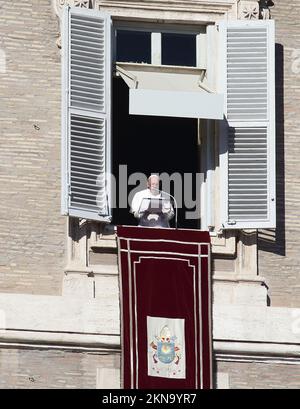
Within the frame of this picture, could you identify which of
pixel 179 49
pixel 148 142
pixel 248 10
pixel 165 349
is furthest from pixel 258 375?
pixel 248 10

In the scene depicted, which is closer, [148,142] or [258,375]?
[258,375]

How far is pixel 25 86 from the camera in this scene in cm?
5641

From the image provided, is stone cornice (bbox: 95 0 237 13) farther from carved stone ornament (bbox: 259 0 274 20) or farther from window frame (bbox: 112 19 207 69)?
carved stone ornament (bbox: 259 0 274 20)

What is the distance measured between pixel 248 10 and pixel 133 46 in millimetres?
1302

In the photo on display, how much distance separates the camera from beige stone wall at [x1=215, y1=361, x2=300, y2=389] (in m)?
55.6

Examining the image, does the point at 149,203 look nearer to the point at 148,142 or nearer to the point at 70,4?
the point at 148,142

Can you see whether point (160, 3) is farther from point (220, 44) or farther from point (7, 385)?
point (7, 385)

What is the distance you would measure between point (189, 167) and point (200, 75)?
39.3 inches

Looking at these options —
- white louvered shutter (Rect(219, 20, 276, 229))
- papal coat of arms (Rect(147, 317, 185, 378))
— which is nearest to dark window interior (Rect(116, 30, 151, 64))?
white louvered shutter (Rect(219, 20, 276, 229))

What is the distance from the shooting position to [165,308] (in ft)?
182

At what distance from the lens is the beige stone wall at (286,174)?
56.3 meters

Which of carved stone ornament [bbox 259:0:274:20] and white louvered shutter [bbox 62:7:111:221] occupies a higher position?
carved stone ornament [bbox 259:0:274:20]

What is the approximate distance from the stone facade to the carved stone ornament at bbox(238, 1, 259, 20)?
1 centimetres

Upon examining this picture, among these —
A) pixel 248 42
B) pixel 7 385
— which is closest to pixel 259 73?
pixel 248 42
